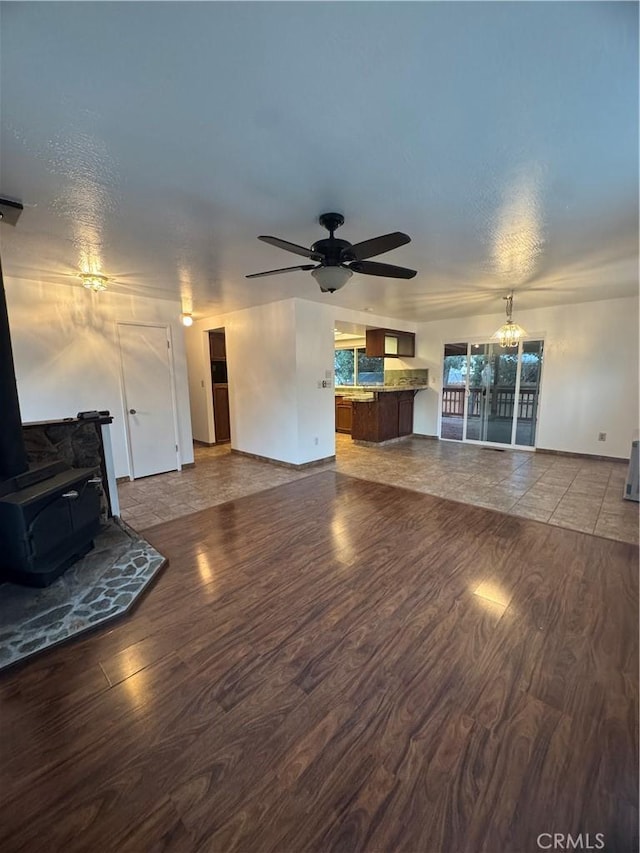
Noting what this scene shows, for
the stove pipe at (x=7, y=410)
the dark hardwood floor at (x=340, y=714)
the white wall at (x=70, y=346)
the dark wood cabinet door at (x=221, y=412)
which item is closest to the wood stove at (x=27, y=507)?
the stove pipe at (x=7, y=410)

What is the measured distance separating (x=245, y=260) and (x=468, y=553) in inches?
128

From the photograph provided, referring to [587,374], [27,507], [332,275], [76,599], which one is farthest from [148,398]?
[587,374]

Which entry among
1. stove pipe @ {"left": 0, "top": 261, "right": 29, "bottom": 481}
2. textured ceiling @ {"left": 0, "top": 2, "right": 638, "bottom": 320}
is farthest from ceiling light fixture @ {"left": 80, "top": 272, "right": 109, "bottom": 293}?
stove pipe @ {"left": 0, "top": 261, "right": 29, "bottom": 481}

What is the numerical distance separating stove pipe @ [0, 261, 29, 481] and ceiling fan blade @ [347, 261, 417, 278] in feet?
7.75

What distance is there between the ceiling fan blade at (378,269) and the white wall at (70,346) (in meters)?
3.48

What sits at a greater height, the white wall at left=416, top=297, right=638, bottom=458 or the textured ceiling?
the textured ceiling

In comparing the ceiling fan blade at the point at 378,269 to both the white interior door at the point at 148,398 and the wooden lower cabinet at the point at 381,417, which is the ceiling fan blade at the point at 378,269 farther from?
the wooden lower cabinet at the point at 381,417

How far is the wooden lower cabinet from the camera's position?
21.9 feet

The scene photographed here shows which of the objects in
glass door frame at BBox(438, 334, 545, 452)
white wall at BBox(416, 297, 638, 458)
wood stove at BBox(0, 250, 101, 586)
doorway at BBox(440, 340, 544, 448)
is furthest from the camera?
doorway at BBox(440, 340, 544, 448)

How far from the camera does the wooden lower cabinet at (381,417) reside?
6.66 meters

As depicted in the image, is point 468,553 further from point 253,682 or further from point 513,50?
point 513,50

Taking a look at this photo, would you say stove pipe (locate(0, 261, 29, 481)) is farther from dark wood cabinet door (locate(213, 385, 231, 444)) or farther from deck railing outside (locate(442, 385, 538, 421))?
deck railing outside (locate(442, 385, 538, 421))

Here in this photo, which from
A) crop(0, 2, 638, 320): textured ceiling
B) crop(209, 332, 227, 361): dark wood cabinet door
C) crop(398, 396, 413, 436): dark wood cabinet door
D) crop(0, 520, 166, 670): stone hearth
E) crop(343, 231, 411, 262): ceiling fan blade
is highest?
crop(0, 2, 638, 320): textured ceiling

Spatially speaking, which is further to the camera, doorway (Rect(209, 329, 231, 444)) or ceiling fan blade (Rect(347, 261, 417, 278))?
doorway (Rect(209, 329, 231, 444))
